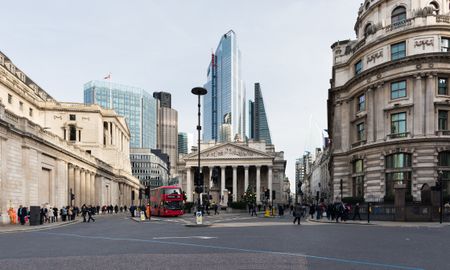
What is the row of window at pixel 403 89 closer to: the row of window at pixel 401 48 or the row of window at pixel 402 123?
the row of window at pixel 402 123

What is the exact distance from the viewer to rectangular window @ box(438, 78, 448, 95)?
43.8 metres

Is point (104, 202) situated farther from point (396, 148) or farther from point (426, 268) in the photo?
point (426, 268)

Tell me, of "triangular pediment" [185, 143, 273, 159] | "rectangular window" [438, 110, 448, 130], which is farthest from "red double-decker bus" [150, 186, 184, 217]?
"triangular pediment" [185, 143, 273, 159]

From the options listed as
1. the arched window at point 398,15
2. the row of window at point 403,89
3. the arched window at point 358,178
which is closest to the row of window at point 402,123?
the row of window at point 403,89

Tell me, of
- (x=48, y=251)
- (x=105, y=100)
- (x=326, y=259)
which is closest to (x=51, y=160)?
(x=48, y=251)

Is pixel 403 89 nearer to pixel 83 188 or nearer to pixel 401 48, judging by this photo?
pixel 401 48

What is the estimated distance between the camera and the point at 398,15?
48250mm

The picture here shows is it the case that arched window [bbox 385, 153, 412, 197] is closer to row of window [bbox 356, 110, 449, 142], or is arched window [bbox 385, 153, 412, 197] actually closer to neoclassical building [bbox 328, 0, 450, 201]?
neoclassical building [bbox 328, 0, 450, 201]

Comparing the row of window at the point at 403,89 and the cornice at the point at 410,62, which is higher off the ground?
the cornice at the point at 410,62

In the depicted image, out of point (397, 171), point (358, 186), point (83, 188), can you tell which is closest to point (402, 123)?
point (397, 171)

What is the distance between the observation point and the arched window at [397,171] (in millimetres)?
43594

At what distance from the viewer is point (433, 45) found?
43781 mm

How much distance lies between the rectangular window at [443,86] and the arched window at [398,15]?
845 centimetres

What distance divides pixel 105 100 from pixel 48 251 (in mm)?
Result: 184528
